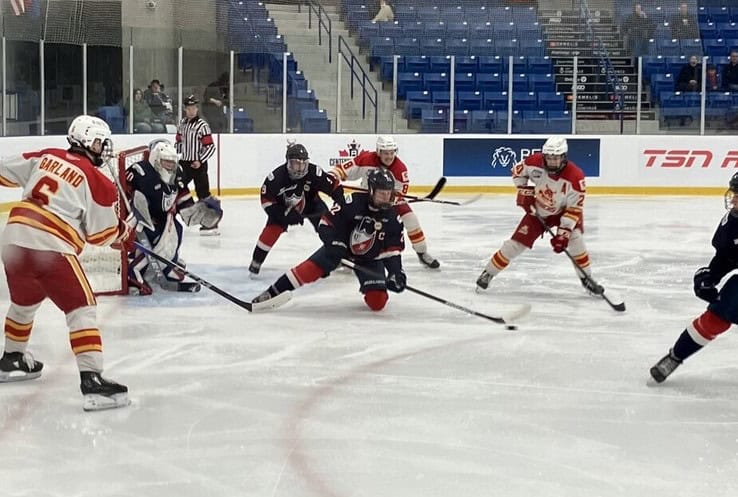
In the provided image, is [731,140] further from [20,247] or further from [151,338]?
[20,247]

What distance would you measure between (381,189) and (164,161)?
1.25m

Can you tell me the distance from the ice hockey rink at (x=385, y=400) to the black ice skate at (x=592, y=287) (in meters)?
0.05

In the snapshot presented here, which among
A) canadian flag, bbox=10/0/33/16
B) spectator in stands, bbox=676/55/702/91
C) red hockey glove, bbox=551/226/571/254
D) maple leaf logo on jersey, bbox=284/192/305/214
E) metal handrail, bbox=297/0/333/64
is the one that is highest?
metal handrail, bbox=297/0/333/64

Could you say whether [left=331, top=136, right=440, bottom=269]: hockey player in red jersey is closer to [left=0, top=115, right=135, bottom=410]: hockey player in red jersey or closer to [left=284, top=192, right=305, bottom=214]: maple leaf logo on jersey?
[left=284, top=192, right=305, bottom=214]: maple leaf logo on jersey

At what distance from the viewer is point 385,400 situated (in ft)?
13.2

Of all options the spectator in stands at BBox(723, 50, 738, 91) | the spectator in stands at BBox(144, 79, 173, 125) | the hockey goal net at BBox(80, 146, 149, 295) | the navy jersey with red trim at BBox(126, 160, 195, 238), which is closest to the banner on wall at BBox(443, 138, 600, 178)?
the spectator in stands at BBox(723, 50, 738, 91)

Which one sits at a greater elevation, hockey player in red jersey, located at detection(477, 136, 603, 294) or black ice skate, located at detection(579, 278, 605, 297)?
hockey player in red jersey, located at detection(477, 136, 603, 294)

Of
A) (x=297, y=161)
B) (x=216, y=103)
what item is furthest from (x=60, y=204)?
(x=216, y=103)

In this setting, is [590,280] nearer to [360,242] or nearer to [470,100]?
[360,242]

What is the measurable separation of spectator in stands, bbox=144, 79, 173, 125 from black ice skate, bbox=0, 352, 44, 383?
747 centimetres

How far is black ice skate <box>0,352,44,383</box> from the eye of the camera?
4.13m

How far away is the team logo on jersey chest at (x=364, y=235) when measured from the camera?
18.2ft

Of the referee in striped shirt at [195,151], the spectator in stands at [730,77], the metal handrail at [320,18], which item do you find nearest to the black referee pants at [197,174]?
the referee in striped shirt at [195,151]

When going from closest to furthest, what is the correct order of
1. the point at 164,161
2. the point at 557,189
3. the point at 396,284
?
the point at 396,284
the point at 164,161
the point at 557,189
